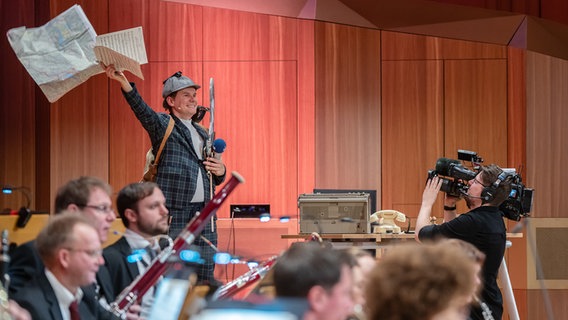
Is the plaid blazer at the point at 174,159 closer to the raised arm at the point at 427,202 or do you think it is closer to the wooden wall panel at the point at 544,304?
the raised arm at the point at 427,202

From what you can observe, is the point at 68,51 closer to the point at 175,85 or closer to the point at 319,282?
the point at 175,85

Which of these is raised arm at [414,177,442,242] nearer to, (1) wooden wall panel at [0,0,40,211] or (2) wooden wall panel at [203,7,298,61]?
(2) wooden wall panel at [203,7,298,61]

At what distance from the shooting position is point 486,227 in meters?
4.45

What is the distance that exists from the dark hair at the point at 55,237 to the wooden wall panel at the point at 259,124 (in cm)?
490

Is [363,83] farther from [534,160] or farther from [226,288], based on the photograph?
[226,288]

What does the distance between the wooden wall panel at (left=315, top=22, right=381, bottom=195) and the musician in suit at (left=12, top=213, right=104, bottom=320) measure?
4966 millimetres

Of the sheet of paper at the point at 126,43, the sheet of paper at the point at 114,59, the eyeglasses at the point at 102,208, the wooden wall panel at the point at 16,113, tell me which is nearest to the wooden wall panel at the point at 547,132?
the sheet of paper at the point at 126,43

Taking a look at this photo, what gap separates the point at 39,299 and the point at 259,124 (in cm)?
505

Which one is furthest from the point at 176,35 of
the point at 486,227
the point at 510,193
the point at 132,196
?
the point at 132,196

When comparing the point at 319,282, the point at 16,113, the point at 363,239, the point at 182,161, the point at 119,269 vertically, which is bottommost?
the point at 363,239

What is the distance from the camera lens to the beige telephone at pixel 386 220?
5.64m

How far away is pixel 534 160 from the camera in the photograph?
24.0ft

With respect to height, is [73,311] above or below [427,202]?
below

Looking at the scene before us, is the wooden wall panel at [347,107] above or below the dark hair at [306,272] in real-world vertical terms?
above
